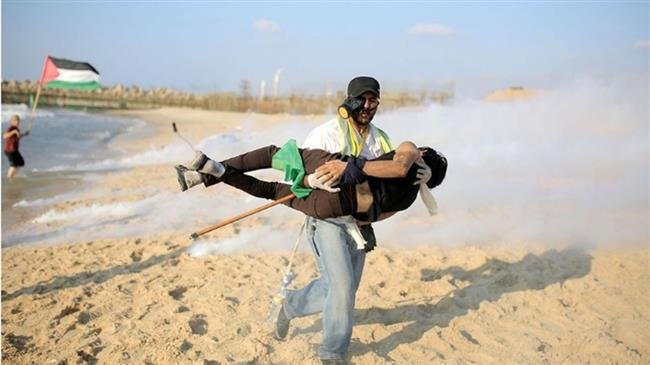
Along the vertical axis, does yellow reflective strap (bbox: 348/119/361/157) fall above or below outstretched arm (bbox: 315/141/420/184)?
above

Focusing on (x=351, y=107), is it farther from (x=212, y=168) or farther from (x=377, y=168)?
(x=212, y=168)

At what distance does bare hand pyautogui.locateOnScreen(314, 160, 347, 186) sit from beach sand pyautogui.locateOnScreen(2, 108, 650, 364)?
1464 millimetres

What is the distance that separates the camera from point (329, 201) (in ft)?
11.0

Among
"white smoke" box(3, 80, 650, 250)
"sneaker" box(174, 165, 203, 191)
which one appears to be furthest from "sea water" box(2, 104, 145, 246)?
"sneaker" box(174, 165, 203, 191)

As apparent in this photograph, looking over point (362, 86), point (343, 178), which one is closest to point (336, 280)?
point (343, 178)

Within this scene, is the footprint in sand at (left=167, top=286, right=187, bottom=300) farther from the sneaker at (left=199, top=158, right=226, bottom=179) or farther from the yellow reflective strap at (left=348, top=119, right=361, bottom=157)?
the yellow reflective strap at (left=348, top=119, right=361, bottom=157)

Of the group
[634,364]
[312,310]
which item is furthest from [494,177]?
[312,310]

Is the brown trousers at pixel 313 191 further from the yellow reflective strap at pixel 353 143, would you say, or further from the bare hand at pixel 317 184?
the yellow reflective strap at pixel 353 143

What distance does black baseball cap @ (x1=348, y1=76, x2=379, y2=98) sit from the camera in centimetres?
346

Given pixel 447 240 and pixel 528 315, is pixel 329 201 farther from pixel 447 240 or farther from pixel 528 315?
pixel 447 240

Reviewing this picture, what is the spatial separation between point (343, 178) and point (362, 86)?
673 millimetres

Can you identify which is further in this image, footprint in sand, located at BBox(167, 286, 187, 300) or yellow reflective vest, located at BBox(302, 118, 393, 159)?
footprint in sand, located at BBox(167, 286, 187, 300)

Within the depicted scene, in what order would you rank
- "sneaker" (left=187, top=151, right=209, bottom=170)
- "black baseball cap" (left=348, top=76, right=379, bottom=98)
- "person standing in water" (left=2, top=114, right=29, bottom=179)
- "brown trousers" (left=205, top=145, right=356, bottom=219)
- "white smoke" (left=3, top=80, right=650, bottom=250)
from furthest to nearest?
"person standing in water" (left=2, top=114, right=29, bottom=179) < "white smoke" (left=3, top=80, right=650, bottom=250) < "black baseball cap" (left=348, top=76, right=379, bottom=98) < "brown trousers" (left=205, top=145, right=356, bottom=219) < "sneaker" (left=187, top=151, right=209, bottom=170)

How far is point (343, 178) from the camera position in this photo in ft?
10.6
